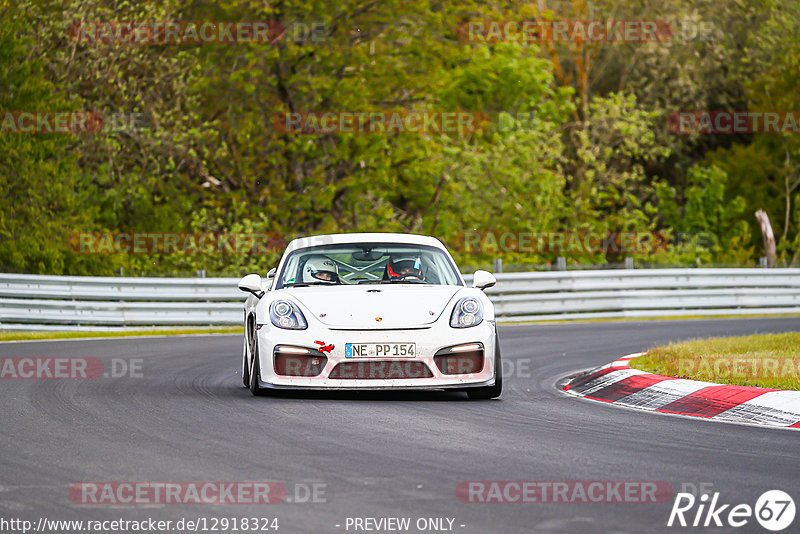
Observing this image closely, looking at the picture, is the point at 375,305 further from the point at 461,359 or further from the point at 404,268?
the point at 404,268

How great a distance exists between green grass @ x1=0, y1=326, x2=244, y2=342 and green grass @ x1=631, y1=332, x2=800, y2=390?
9.31m

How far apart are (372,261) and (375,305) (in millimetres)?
1832

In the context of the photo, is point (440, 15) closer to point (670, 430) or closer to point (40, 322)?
point (40, 322)

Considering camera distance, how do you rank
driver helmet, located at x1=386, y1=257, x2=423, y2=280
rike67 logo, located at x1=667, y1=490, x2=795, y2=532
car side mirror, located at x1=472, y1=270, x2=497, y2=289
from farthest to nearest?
driver helmet, located at x1=386, y1=257, x2=423, y2=280, car side mirror, located at x1=472, y1=270, x2=497, y2=289, rike67 logo, located at x1=667, y1=490, x2=795, y2=532

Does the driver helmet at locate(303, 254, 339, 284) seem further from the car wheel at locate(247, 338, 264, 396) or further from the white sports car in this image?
the car wheel at locate(247, 338, 264, 396)

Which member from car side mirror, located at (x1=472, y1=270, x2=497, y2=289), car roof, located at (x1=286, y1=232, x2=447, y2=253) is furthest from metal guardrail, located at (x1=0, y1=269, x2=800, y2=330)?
car side mirror, located at (x1=472, y1=270, x2=497, y2=289)

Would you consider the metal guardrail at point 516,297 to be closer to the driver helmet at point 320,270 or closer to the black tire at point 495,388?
the driver helmet at point 320,270

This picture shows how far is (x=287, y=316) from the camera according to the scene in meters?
10.0

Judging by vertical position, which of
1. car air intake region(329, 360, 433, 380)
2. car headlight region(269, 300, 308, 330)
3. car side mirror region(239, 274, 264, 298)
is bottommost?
car air intake region(329, 360, 433, 380)

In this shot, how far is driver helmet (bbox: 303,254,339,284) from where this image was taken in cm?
1082

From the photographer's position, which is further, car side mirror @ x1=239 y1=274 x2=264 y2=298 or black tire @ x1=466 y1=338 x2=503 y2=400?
car side mirror @ x1=239 y1=274 x2=264 y2=298

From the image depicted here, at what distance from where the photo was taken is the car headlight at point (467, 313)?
9977 millimetres

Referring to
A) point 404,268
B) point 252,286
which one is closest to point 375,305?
point 404,268

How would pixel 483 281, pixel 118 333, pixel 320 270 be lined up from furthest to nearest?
pixel 118 333, pixel 320 270, pixel 483 281
